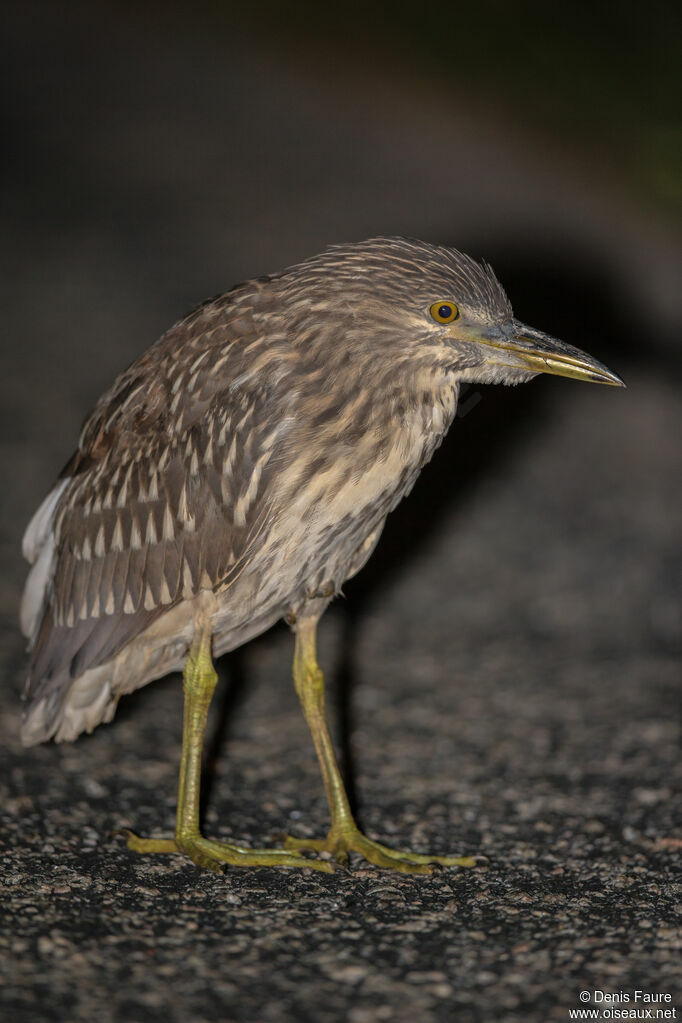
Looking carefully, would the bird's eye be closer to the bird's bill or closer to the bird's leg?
the bird's bill

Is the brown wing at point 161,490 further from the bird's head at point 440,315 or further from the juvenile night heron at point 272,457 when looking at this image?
the bird's head at point 440,315

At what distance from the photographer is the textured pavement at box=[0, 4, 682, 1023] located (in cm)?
363

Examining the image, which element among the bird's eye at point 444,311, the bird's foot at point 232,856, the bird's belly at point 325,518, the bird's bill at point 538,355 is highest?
the bird's eye at point 444,311

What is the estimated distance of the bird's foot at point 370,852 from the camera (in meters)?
4.40

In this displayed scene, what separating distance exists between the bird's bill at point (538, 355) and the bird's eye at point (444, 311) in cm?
15

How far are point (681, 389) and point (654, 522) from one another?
172cm

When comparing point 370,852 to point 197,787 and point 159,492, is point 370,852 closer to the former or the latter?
point 197,787

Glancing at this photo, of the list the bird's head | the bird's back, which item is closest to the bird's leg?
the bird's back

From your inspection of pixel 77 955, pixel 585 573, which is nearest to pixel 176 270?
pixel 585 573

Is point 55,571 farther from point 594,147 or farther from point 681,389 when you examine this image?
point 594,147

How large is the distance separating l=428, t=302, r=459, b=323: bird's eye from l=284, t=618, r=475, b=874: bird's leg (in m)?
1.34

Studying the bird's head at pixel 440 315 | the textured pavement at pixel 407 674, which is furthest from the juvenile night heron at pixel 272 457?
the textured pavement at pixel 407 674

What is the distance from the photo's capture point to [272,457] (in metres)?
3.96

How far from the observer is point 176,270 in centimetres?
1176
